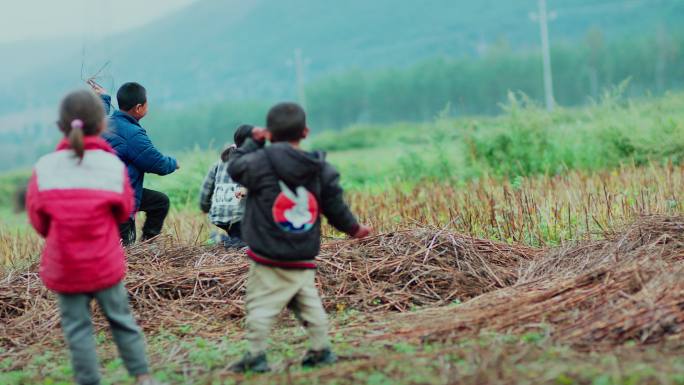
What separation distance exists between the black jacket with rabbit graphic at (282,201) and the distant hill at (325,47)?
12646cm

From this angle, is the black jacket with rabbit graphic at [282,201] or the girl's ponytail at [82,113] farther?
the black jacket with rabbit graphic at [282,201]

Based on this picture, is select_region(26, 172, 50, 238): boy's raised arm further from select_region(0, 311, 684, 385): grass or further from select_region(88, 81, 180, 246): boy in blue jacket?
select_region(88, 81, 180, 246): boy in blue jacket

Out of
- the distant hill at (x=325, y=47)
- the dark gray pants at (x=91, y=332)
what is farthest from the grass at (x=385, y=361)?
the distant hill at (x=325, y=47)

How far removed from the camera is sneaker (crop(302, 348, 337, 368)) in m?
4.71

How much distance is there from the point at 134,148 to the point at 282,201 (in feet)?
10.9

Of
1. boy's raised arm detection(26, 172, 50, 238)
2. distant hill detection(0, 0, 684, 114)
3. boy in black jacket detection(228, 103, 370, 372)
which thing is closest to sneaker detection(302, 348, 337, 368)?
boy in black jacket detection(228, 103, 370, 372)

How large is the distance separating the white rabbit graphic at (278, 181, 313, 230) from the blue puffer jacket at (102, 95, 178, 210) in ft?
10.7

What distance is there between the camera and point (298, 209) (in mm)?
4645

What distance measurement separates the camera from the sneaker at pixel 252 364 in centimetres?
463

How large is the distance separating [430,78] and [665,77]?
2372 centimetres

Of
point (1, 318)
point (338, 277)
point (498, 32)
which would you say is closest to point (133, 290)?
point (1, 318)

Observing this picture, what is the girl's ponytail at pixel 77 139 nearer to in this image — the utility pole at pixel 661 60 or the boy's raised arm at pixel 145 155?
the boy's raised arm at pixel 145 155

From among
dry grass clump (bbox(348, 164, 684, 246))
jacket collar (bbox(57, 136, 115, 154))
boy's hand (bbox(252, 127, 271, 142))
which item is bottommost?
dry grass clump (bbox(348, 164, 684, 246))

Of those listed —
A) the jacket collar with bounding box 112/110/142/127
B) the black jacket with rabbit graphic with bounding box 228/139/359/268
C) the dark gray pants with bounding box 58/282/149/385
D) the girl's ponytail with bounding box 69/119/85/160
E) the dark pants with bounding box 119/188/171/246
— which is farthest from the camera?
the dark pants with bounding box 119/188/171/246
